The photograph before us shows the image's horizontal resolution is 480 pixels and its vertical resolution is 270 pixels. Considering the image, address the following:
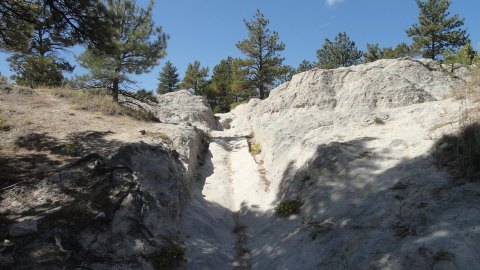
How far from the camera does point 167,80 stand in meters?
57.7

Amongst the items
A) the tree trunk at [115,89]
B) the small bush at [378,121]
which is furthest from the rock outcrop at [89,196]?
the small bush at [378,121]

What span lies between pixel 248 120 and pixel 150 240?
20.9m

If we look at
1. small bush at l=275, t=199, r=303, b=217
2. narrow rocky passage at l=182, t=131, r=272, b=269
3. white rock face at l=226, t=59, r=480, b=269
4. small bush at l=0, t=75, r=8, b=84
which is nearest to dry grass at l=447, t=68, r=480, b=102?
white rock face at l=226, t=59, r=480, b=269

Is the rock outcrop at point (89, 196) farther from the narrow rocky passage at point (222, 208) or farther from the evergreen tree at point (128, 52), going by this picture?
the evergreen tree at point (128, 52)

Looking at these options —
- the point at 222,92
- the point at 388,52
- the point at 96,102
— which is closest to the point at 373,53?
the point at 388,52

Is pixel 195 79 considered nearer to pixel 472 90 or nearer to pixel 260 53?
pixel 260 53

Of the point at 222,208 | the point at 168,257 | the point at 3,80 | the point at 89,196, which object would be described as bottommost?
the point at 168,257

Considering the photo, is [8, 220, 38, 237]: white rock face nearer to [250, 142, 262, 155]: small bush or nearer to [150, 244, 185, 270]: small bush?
[150, 244, 185, 270]: small bush

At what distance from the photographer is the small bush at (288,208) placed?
11.9 meters

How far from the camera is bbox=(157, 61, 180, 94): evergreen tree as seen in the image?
5756cm

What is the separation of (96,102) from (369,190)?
16.0 metres

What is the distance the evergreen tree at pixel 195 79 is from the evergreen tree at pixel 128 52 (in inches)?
959

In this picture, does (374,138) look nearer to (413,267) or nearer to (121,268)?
(413,267)

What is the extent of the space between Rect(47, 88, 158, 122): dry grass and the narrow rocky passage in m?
4.92
